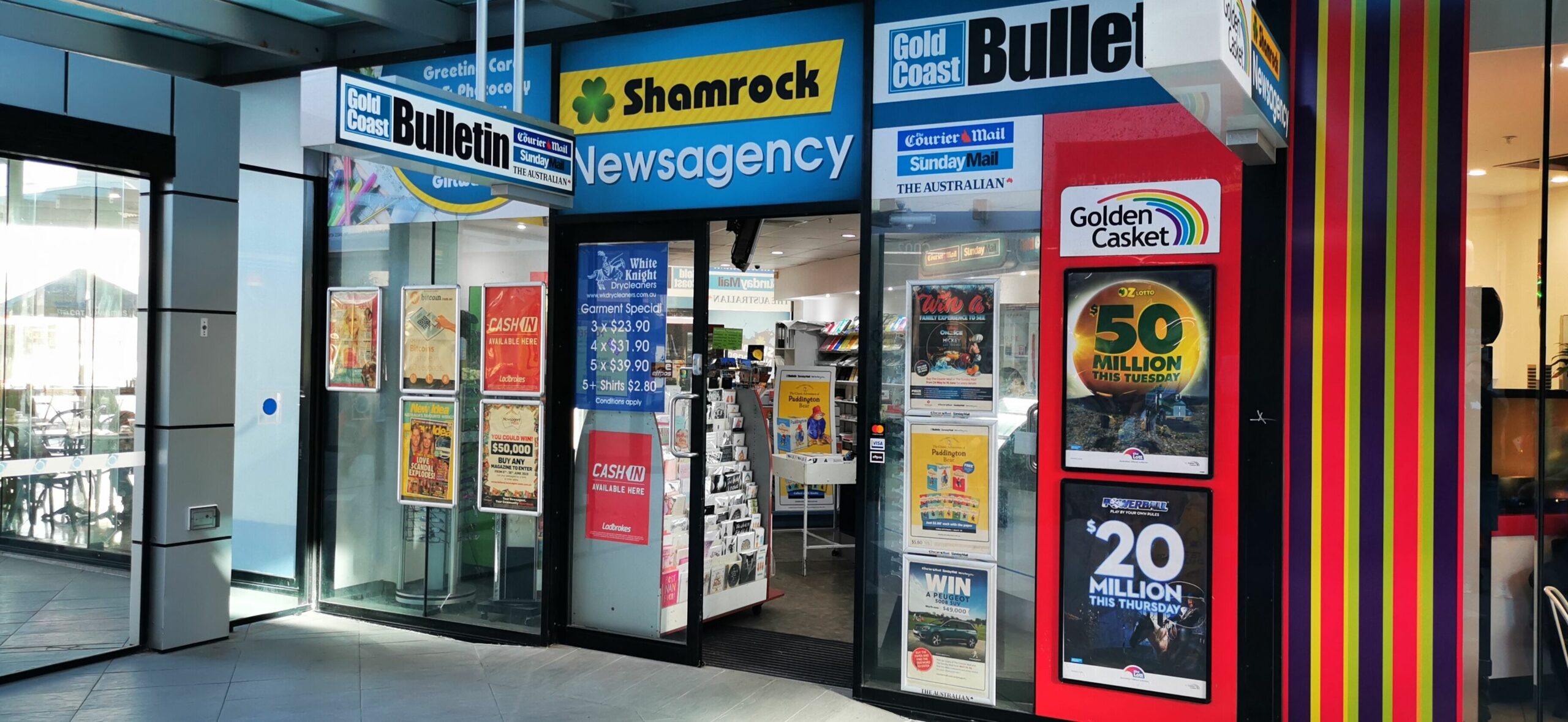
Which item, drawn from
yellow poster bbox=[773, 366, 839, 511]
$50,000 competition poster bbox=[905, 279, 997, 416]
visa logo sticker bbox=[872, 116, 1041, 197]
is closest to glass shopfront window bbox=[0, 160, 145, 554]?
visa logo sticker bbox=[872, 116, 1041, 197]

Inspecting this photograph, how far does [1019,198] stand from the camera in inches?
170

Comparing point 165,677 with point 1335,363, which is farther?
point 165,677

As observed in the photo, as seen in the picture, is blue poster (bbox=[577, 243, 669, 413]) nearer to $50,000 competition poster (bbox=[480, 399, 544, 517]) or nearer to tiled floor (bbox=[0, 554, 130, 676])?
$50,000 competition poster (bbox=[480, 399, 544, 517])

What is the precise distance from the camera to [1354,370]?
3.79 m

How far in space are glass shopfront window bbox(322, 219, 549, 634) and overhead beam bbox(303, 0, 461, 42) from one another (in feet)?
3.46

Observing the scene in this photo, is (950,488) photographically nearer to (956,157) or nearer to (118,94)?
(956,157)

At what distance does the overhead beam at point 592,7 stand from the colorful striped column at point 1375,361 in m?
3.23

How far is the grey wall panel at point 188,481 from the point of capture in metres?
5.12

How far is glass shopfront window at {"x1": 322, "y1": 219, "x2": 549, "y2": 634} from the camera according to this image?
5555 millimetres

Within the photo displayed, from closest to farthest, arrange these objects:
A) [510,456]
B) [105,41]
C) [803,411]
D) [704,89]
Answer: [704,89] < [510,456] < [105,41] < [803,411]

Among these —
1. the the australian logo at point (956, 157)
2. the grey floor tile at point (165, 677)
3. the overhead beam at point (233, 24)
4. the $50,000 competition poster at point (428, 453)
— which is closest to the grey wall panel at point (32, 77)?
the overhead beam at point (233, 24)

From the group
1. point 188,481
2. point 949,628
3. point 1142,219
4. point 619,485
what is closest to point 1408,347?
point 1142,219

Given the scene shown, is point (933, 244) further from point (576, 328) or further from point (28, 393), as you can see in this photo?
point (28, 393)

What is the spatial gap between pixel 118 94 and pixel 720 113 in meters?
2.98
